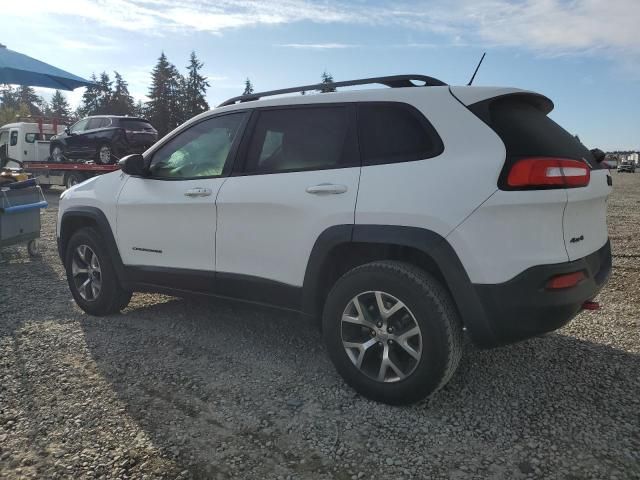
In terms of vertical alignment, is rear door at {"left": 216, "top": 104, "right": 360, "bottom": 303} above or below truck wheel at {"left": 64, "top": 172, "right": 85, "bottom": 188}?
above

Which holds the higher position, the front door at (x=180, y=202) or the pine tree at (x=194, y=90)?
the pine tree at (x=194, y=90)

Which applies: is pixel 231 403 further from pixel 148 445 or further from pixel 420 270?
pixel 420 270

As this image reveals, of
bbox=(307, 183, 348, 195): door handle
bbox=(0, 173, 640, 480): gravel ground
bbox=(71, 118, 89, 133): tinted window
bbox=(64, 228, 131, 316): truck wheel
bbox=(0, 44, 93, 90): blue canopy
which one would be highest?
bbox=(0, 44, 93, 90): blue canopy

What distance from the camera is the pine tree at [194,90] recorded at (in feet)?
212

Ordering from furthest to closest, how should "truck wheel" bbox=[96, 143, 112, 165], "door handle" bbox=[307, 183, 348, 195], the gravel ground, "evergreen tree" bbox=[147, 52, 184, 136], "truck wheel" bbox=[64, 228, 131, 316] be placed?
1. "evergreen tree" bbox=[147, 52, 184, 136]
2. "truck wheel" bbox=[96, 143, 112, 165]
3. "truck wheel" bbox=[64, 228, 131, 316]
4. "door handle" bbox=[307, 183, 348, 195]
5. the gravel ground

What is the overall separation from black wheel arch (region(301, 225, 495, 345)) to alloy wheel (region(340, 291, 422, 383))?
0.90 ft

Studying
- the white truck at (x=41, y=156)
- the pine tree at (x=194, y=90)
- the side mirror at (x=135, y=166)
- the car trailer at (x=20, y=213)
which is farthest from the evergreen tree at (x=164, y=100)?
the side mirror at (x=135, y=166)

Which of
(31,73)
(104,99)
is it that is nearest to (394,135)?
(31,73)

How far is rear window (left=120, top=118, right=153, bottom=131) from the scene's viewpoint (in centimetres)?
1612

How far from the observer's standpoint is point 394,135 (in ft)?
9.81

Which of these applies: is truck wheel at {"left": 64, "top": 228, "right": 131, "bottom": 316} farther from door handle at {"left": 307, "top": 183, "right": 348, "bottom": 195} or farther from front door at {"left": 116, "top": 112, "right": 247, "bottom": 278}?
door handle at {"left": 307, "top": 183, "right": 348, "bottom": 195}

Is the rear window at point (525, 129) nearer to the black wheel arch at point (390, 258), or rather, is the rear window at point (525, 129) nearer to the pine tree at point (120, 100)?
the black wheel arch at point (390, 258)

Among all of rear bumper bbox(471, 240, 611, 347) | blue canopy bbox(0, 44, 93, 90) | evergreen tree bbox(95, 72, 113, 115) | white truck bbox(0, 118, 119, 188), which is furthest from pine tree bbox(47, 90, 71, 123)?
rear bumper bbox(471, 240, 611, 347)

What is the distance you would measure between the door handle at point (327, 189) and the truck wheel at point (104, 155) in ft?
48.7
